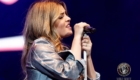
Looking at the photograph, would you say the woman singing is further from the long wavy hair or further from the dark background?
the dark background

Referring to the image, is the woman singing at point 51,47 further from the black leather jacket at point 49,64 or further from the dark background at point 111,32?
the dark background at point 111,32

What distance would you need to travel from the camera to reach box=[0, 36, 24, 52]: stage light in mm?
1861

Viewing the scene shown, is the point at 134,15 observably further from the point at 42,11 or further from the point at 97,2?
the point at 42,11

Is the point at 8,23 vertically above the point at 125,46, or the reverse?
the point at 8,23

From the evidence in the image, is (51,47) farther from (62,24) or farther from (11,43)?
(11,43)

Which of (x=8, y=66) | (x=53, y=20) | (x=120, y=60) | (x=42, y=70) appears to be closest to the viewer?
(x=42, y=70)

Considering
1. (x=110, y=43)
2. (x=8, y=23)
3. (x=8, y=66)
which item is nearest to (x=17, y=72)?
(x=8, y=66)

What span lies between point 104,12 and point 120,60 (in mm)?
323

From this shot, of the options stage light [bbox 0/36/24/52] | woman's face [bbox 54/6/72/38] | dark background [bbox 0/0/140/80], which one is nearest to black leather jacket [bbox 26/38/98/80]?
woman's face [bbox 54/6/72/38]

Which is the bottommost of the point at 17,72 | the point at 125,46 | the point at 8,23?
the point at 17,72

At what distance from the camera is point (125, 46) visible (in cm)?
203

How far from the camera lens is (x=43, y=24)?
1.28m

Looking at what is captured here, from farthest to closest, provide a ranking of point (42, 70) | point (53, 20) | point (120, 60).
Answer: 1. point (120, 60)
2. point (53, 20)
3. point (42, 70)

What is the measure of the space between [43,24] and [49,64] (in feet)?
0.65
